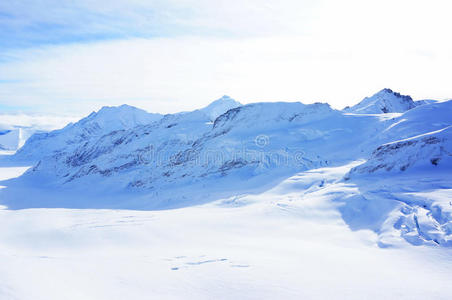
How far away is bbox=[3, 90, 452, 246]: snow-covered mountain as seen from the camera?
58.2 ft

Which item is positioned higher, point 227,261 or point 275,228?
point 227,261

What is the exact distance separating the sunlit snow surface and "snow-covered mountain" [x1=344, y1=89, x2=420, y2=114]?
46522 millimetres

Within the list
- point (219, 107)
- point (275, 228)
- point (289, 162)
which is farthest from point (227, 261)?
point (219, 107)

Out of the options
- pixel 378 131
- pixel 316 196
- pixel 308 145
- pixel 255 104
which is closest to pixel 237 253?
pixel 316 196

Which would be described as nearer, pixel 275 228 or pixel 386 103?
pixel 275 228

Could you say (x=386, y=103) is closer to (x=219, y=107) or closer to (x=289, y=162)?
(x=289, y=162)

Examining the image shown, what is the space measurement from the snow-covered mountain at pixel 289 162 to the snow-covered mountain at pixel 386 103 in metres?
0.26

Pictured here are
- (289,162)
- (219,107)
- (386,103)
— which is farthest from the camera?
(219,107)

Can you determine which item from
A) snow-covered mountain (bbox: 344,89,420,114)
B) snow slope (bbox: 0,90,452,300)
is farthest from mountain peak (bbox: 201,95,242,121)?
snow slope (bbox: 0,90,452,300)

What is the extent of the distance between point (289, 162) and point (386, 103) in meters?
37.2

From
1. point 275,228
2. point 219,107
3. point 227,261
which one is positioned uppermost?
point 219,107

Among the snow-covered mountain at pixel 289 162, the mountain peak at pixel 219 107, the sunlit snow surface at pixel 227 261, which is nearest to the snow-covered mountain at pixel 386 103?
the snow-covered mountain at pixel 289 162

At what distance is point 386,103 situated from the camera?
204 ft

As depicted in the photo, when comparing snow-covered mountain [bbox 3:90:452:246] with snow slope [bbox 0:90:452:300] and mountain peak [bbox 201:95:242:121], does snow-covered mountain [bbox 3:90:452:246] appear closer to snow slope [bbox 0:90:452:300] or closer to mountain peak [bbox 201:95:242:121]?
snow slope [bbox 0:90:452:300]
